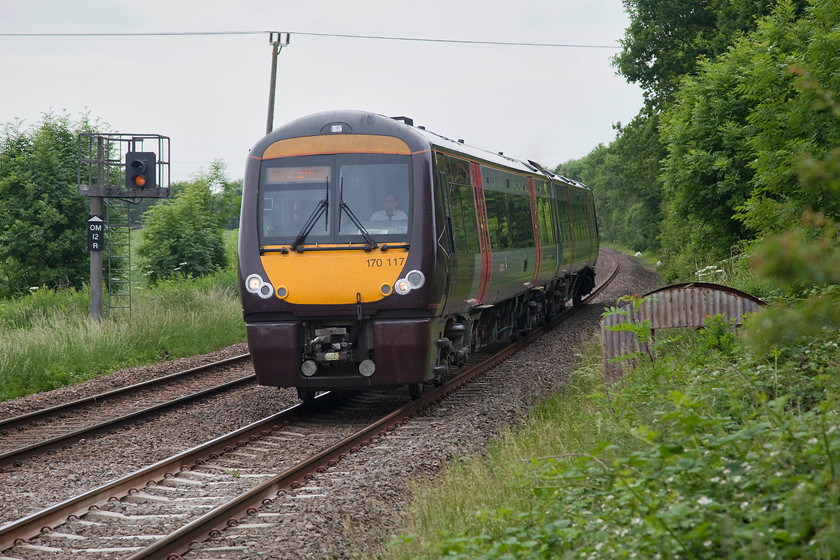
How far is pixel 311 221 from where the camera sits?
9289 mm

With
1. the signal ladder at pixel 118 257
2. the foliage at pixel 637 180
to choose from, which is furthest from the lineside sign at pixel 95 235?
the foliage at pixel 637 180

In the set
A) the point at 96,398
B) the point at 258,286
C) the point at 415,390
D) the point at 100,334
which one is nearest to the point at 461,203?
the point at 415,390

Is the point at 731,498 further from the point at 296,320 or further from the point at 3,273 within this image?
the point at 3,273

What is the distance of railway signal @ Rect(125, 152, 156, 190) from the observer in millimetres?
15891

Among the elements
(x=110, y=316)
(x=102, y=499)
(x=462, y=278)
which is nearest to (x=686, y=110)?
(x=462, y=278)

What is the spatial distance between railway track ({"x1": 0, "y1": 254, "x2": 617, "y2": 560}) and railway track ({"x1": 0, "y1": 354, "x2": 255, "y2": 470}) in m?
1.70

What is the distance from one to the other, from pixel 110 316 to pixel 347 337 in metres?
8.59

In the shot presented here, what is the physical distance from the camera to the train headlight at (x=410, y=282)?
355 inches

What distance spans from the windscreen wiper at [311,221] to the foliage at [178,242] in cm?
1885

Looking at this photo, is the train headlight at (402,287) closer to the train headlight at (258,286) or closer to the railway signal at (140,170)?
the train headlight at (258,286)

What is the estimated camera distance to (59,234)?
2467 centimetres

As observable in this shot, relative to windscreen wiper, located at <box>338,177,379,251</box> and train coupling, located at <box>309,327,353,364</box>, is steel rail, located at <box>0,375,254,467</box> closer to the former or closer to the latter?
train coupling, located at <box>309,327,353,364</box>

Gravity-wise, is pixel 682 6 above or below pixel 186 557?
above

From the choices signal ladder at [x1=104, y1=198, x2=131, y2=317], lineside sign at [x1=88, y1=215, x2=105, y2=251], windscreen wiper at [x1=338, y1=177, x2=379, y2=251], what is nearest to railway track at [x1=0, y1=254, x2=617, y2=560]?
windscreen wiper at [x1=338, y1=177, x2=379, y2=251]
